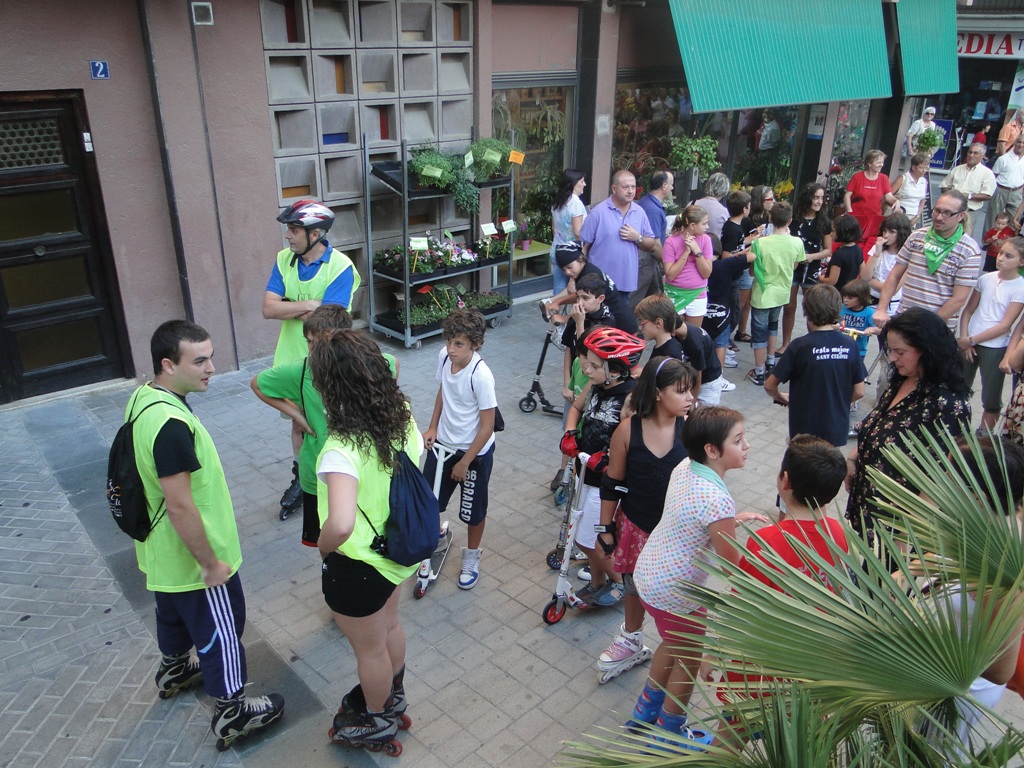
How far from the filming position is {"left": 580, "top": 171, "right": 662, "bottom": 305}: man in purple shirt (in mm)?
7410

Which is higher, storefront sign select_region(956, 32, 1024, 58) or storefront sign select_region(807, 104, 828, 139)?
storefront sign select_region(956, 32, 1024, 58)

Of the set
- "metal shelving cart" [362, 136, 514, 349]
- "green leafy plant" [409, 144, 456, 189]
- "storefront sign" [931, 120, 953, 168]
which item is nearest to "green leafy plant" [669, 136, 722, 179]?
"metal shelving cart" [362, 136, 514, 349]

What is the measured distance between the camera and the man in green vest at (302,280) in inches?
204

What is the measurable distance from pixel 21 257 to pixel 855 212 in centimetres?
955

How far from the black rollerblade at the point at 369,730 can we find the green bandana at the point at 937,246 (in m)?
5.37

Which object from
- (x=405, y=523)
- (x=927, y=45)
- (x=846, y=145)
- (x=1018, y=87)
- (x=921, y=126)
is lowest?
(x=405, y=523)

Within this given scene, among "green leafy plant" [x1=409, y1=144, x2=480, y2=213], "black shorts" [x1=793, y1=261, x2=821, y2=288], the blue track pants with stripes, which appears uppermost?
"green leafy plant" [x1=409, y1=144, x2=480, y2=213]

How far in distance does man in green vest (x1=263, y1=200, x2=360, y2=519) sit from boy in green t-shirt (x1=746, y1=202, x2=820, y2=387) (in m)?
4.15

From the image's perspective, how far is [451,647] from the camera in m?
4.36

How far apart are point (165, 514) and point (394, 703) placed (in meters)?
1.34

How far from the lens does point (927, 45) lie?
48.0 ft

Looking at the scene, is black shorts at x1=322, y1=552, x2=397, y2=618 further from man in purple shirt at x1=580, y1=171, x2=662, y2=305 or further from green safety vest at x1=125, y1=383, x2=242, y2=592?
man in purple shirt at x1=580, y1=171, x2=662, y2=305

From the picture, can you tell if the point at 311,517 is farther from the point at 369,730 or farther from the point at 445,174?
the point at 445,174

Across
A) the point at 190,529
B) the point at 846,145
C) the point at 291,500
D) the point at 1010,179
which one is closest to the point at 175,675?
the point at 190,529
